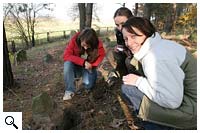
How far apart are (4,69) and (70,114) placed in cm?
134

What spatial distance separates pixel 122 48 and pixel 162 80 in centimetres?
157

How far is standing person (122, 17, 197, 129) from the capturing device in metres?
2.31

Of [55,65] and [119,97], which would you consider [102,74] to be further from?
[55,65]

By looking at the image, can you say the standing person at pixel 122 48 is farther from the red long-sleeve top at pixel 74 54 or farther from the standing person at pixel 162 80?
the standing person at pixel 162 80

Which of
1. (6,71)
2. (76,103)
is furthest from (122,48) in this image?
(6,71)

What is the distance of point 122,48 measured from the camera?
12.5 ft

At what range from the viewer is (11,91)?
4199mm

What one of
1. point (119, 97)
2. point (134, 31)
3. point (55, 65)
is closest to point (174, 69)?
point (134, 31)

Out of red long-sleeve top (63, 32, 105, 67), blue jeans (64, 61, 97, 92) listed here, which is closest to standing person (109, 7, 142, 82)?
red long-sleeve top (63, 32, 105, 67)

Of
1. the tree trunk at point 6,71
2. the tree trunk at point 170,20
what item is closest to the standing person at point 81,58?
the tree trunk at point 6,71

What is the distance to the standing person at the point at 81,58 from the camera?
3.82 meters

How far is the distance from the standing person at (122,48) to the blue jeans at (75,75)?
15.5 inches

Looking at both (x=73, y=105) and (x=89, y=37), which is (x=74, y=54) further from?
(x=73, y=105)

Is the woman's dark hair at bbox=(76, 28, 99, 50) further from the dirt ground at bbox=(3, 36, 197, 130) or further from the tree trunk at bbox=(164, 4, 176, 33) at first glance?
the tree trunk at bbox=(164, 4, 176, 33)
